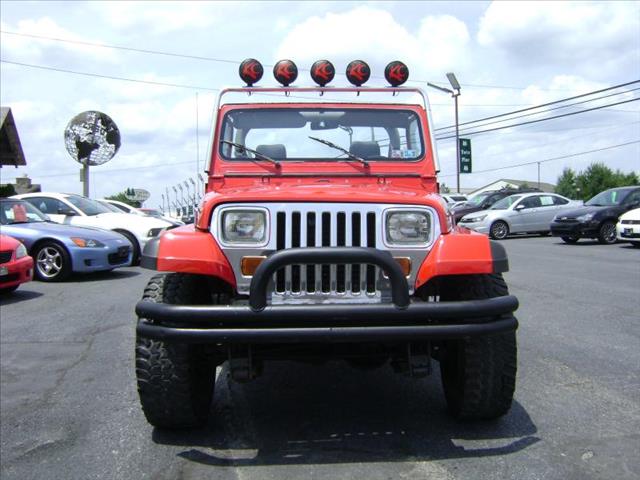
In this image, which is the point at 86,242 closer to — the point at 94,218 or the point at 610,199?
the point at 94,218

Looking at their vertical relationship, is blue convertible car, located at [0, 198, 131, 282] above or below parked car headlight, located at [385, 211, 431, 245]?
below

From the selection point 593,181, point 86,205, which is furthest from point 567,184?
point 86,205

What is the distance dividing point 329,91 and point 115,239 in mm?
6988

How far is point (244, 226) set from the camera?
3.43m

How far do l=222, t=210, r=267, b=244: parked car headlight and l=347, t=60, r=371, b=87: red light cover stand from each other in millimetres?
2041

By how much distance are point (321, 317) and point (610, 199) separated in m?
16.3

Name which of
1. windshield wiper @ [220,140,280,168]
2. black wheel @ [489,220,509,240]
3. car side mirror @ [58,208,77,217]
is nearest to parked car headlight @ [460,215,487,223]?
black wheel @ [489,220,509,240]

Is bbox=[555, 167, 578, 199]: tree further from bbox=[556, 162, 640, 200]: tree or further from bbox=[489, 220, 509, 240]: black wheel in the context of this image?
bbox=[489, 220, 509, 240]: black wheel

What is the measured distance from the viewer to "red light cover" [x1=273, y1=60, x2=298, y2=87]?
194 inches

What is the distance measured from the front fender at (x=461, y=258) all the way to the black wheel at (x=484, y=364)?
0.16 metres

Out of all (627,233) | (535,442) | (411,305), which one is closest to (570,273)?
(627,233)

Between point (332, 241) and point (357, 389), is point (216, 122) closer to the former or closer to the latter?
point (332, 241)

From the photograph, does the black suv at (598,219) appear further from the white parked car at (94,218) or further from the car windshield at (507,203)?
the white parked car at (94,218)

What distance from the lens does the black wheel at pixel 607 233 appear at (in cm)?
1633
